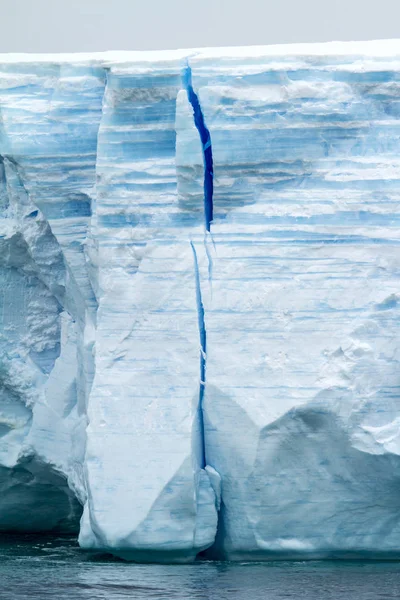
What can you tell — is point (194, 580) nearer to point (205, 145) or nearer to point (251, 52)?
point (205, 145)

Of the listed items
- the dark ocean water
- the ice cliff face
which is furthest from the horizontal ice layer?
the dark ocean water

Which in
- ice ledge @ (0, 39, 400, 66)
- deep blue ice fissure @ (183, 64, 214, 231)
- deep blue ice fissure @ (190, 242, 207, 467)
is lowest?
deep blue ice fissure @ (190, 242, 207, 467)

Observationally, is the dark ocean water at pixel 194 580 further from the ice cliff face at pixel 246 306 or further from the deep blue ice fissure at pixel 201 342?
the deep blue ice fissure at pixel 201 342

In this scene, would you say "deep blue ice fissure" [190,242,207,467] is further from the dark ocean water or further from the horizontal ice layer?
the dark ocean water

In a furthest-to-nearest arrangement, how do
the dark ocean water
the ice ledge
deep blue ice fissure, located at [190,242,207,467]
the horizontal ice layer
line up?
1. the ice ledge
2. deep blue ice fissure, located at [190,242,207,467]
3. the horizontal ice layer
4. the dark ocean water

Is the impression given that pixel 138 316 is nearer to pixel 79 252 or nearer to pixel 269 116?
pixel 79 252

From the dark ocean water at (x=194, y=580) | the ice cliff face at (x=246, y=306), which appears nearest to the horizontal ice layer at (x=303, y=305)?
the ice cliff face at (x=246, y=306)
